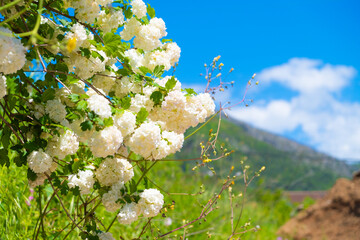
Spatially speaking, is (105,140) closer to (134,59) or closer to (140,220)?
(134,59)

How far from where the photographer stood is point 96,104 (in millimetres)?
1913

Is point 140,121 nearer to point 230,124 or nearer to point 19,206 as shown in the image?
point 19,206

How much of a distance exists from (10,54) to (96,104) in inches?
18.2

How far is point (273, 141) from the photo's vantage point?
1496 inches

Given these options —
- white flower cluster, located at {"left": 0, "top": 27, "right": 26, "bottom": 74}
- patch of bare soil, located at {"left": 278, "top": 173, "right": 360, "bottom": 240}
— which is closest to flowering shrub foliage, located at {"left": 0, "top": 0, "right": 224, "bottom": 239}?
white flower cluster, located at {"left": 0, "top": 27, "right": 26, "bottom": 74}

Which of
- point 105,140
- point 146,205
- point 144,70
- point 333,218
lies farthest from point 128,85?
point 333,218

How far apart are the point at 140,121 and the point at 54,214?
2.14 metres

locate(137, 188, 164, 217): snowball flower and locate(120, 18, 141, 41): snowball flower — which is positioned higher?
locate(120, 18, 141, 41): snowball flower

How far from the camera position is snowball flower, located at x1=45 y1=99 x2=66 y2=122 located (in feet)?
6.54

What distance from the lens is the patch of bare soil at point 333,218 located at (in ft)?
21.5

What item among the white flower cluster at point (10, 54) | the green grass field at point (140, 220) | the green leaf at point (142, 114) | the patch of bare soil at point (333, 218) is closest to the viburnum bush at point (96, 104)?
the green leaf at point (142, 114)

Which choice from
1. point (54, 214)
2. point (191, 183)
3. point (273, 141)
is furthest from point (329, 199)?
point (273, 141)

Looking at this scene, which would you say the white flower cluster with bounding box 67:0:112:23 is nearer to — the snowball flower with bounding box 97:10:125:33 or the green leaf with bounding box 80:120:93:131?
the snowball flower with bounding box 97:10:125:33

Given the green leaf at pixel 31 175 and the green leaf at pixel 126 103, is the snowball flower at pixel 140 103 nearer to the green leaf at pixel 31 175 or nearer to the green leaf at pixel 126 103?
the green leaf at pixel 126 103
